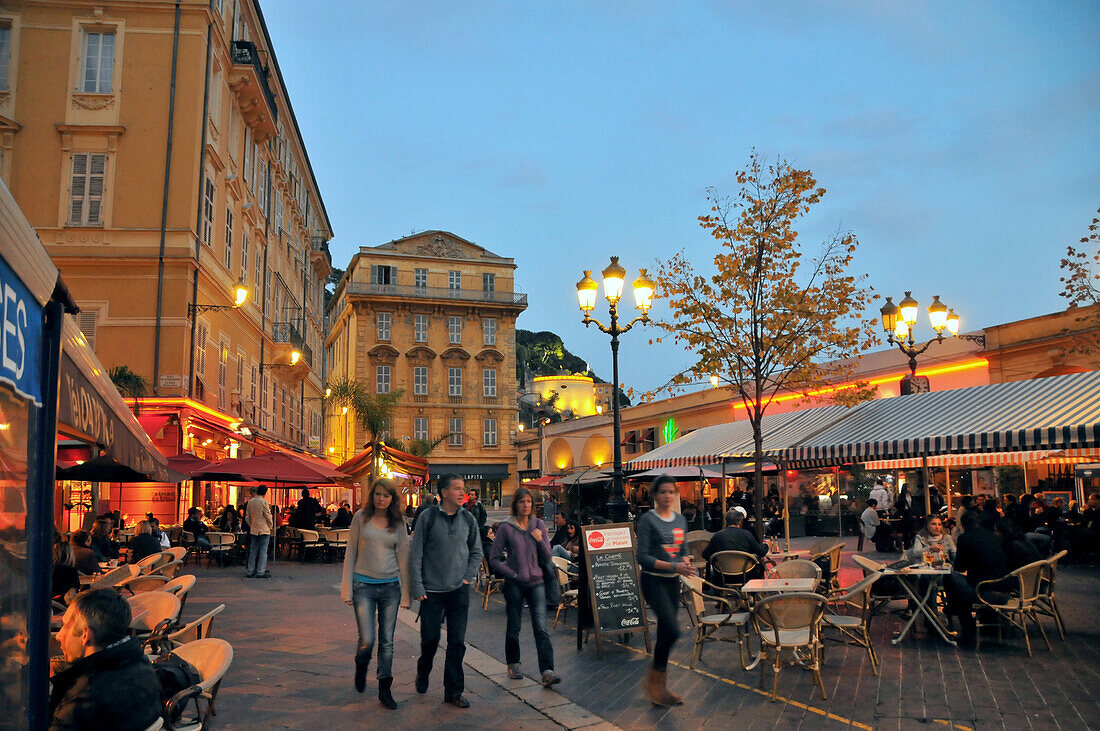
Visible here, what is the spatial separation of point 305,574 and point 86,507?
5792 mm

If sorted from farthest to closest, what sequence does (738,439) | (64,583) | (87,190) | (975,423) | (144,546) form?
(87,190), (738,439), (144,546), (975,423), (64,583)

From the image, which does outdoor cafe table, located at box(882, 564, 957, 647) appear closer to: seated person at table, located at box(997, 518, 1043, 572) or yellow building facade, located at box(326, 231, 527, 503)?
seated person at table, located at box(997, 518, 1043, 572)

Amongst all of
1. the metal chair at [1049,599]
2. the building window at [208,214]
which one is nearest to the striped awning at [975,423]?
the metal chair at [1049,599]

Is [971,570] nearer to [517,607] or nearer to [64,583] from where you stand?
[517,607]

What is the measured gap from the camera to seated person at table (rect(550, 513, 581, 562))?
11.2m

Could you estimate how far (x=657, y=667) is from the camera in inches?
240

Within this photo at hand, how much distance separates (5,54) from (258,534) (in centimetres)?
1431

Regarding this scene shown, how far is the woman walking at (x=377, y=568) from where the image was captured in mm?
6191

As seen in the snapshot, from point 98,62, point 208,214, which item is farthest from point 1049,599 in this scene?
point 98,62

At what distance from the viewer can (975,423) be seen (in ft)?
34.8

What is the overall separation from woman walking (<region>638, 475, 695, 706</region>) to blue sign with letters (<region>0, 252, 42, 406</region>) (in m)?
4.30

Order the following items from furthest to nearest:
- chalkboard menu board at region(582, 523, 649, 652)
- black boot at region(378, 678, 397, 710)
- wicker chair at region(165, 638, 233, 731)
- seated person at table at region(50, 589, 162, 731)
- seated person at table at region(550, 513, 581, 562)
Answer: seated person at table at region(550, 513, 581, 562) → chalkboard menu board at region(582, 523, 649, 652) → black boot at region(378, 678, 397, 710) → wicker chair at region(165, 638, 233, 731) → seated person at table at region(50, 589, 162, 731)

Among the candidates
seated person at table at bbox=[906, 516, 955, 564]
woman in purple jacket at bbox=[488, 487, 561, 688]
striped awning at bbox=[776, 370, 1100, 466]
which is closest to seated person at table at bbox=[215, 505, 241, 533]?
striped awning at bbox=[776, 370, 1100, 466]

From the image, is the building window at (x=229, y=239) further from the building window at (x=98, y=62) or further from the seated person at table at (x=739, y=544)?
the seated person at table at (x=739, y=544)
